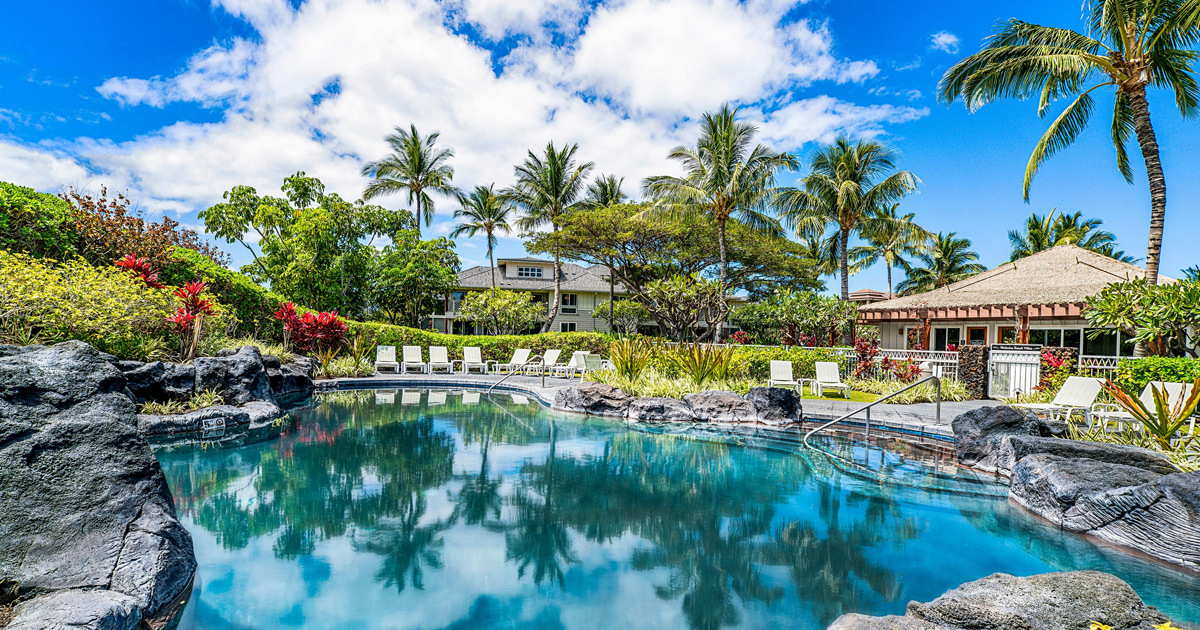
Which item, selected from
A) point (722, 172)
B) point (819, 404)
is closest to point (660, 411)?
point (819, 404)

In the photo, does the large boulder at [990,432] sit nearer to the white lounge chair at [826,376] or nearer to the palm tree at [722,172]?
the white lounge chair at [826,376]

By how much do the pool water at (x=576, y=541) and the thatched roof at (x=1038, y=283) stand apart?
16.4 metres

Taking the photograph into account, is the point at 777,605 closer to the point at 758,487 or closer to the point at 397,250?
the point at 758,487

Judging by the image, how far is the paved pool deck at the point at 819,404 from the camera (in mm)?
9492

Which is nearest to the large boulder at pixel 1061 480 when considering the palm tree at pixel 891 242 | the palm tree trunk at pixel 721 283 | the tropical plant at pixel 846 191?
the palm tree trunk at pixel 721 283

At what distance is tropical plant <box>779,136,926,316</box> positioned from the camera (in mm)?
23141

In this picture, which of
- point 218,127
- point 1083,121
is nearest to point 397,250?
point 218,127

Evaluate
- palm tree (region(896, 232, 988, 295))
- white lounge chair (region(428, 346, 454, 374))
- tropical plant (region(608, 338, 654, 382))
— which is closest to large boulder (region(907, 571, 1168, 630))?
tropical plant (region(608, 338, 654, 382))

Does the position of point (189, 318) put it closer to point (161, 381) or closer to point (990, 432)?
point (161, 381)

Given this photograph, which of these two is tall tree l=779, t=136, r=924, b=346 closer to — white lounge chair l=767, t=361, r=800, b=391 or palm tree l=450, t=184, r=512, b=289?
white lounge chair l=767, t=361, r=800, b=391

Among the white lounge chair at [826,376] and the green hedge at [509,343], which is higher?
the green hedge at [509,343]

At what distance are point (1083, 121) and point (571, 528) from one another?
1593cm

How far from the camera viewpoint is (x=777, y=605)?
364cm

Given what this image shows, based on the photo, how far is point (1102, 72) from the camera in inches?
501
